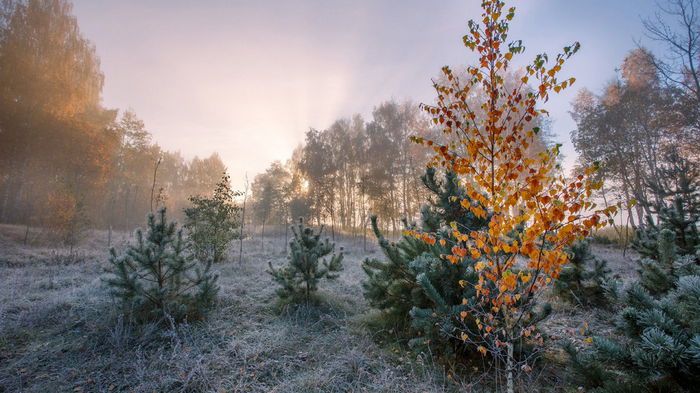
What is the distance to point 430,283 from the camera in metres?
3.18

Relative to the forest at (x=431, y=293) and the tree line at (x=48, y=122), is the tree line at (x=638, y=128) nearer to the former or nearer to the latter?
the forest at (x=431, y=293)

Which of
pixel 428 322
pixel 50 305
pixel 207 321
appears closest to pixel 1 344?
pixel 50 305

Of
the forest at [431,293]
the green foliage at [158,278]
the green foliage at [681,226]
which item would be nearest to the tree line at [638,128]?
the forest at [431,293]

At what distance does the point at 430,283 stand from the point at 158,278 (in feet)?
14.3

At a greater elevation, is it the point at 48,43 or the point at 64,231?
the point at 48,43

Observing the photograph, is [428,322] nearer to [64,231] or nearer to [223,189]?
[223,189]

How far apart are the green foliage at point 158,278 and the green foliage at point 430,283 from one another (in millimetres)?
3062

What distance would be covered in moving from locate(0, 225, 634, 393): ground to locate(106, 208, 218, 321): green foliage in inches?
10.8

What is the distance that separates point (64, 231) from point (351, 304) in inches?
580

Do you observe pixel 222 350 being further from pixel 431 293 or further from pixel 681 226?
pixel 681 226

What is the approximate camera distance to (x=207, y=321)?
192 inches

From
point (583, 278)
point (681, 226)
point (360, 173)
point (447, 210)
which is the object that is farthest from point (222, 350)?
point (360, 173)

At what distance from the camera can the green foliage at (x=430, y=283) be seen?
3293mm

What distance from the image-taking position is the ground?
127 inches
